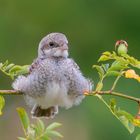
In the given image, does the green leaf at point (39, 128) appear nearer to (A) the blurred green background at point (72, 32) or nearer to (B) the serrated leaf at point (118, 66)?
(B) the serrated leaf at point (118, 66)

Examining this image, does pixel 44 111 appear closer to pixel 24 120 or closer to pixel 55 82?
pixel 55 82

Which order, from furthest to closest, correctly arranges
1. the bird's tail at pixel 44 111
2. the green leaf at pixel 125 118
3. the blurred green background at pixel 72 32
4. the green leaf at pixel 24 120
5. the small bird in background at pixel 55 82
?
the blurred green background at pixel 72 32 → the bird's tail at pixel 44 111 → the small bird in background at pixel 55 82 → the green leaf at pixel 24 120 → the green leaf at pixel 125 118

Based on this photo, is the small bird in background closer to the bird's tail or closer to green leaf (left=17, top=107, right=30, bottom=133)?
the bird's tail

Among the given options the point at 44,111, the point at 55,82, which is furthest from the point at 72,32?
the point at 55,82

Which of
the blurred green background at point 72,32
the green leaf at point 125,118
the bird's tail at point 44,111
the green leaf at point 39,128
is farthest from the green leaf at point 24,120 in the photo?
the blurred green background at point 72,32

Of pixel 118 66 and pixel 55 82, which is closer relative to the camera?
pixel 118 66

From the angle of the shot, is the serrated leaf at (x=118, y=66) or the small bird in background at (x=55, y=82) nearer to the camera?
the serrated leaf at (x=118, y=66)

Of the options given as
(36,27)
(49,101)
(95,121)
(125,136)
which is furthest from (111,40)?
(49,101)
